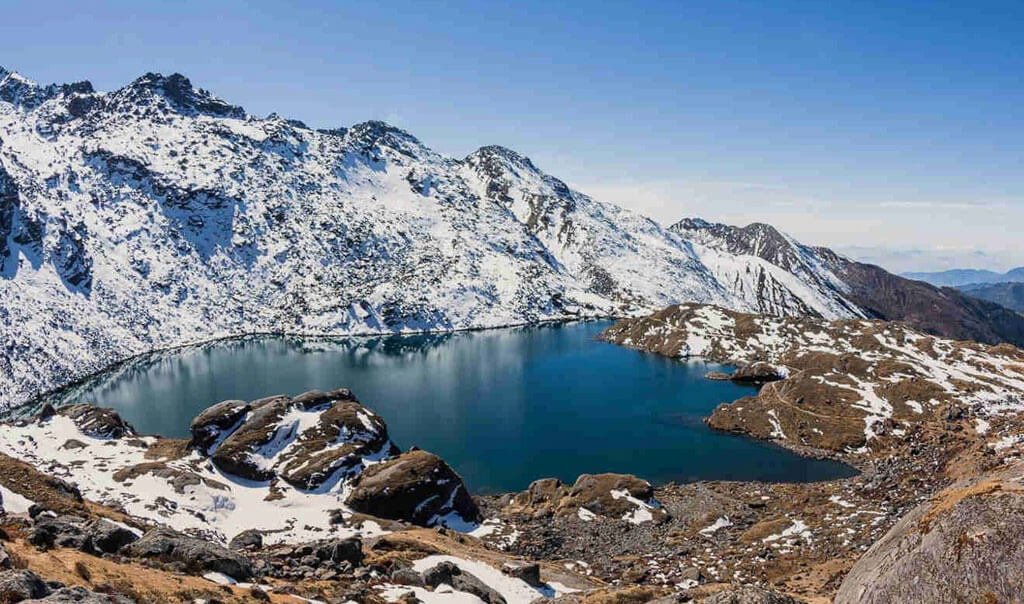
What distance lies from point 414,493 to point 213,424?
3379 cm

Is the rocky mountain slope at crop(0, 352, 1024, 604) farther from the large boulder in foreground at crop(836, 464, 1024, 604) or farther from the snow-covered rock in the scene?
the snow-covered rock

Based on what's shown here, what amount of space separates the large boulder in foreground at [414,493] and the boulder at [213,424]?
23739 mm

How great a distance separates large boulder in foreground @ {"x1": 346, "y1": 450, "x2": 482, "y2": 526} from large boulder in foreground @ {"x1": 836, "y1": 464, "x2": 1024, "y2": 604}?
53.0 m

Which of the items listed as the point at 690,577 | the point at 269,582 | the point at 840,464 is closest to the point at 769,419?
the point at 840,464

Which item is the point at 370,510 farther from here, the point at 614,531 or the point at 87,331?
the point at 87,331

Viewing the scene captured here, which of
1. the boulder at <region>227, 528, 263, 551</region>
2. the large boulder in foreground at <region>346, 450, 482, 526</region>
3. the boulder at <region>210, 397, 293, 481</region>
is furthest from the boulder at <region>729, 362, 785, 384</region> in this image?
the boulder at <region>227, 528, 263, 551</region>

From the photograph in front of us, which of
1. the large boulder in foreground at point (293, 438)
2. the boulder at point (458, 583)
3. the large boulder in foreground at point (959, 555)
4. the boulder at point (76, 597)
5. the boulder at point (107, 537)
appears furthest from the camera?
the large boulder in foreground at point (293, 438)

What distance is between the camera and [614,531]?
69062 mm

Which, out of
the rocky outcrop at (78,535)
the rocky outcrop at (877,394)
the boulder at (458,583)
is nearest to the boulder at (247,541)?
the rocky outcrop at (78,535)

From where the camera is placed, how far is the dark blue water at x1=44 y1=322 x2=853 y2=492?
319 feet

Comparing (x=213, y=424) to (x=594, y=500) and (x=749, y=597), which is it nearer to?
(x=594, y=500)

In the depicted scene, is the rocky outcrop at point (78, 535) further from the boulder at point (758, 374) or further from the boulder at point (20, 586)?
the boulder at point (758, 374)

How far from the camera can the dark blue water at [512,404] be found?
9738 cm

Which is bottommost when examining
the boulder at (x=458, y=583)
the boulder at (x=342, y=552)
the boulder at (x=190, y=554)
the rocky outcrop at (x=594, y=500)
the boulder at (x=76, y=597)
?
the rocky outcrop at (x=594, y=500)
